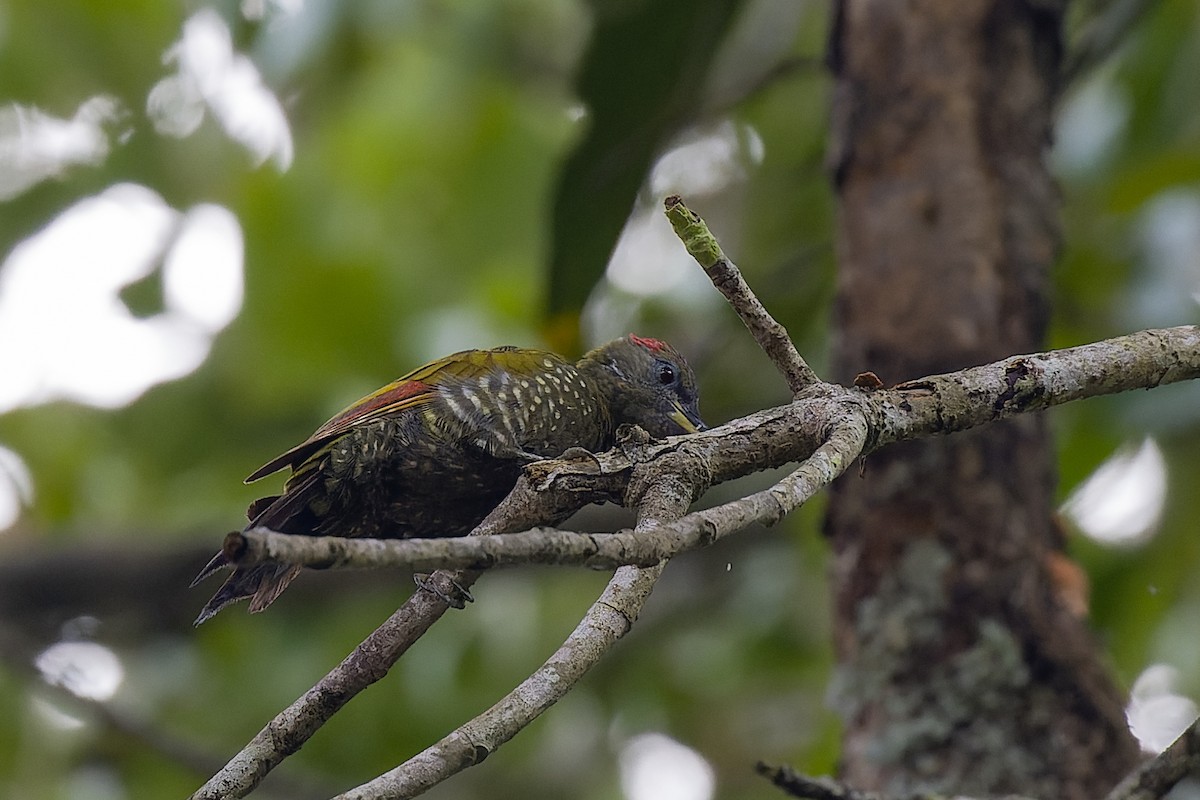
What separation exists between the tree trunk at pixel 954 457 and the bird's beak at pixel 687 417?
0.39m

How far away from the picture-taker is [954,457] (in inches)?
131

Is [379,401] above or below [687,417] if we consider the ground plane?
below

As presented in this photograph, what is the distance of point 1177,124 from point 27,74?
426 centimetres

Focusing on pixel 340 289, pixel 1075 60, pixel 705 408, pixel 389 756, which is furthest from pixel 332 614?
pixel 1075 60

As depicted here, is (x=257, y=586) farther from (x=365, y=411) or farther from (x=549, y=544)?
(x=549, y=544)

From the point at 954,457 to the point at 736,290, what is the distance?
5.18 feet

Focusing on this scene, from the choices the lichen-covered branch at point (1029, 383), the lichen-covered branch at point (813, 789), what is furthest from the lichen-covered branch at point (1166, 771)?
the lichen-covered branch at point (1029, 383)

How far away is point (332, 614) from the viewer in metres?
6.06

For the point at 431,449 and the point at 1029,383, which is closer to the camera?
the point at 1029,383

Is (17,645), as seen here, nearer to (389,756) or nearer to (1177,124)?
(389,756)

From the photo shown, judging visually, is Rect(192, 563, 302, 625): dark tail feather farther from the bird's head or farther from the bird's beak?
the bird's beak

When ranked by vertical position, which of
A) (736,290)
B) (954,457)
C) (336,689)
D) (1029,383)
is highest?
(954,457)

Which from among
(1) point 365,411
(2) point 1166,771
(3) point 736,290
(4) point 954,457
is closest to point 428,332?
(4) point 954,457

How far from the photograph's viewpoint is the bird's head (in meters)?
3.45
